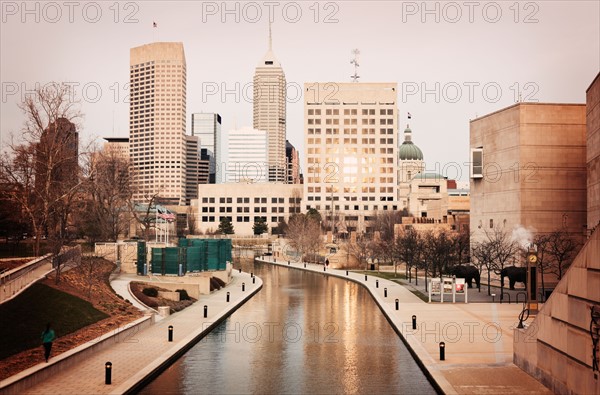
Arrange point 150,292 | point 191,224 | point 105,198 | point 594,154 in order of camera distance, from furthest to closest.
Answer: point 191,224, point 105,198, point 594,154, point 150,292

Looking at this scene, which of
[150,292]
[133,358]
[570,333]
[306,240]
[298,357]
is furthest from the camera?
[306,240]

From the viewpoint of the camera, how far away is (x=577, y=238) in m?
53.2

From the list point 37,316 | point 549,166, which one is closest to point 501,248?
point 549,166

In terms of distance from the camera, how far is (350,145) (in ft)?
631

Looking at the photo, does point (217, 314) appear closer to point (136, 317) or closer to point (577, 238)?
point (136, 317)

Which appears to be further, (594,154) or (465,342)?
(594,154)

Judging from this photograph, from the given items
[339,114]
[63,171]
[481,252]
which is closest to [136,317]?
[63,171]

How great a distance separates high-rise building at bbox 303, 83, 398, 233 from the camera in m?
190

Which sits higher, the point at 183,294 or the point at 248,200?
the point at 248,200

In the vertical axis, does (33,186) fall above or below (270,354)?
above

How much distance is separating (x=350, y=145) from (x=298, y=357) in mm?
168727

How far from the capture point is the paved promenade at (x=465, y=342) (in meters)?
20.0

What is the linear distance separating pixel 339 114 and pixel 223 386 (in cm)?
17294

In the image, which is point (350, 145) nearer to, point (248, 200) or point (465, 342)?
point (248, 200)
